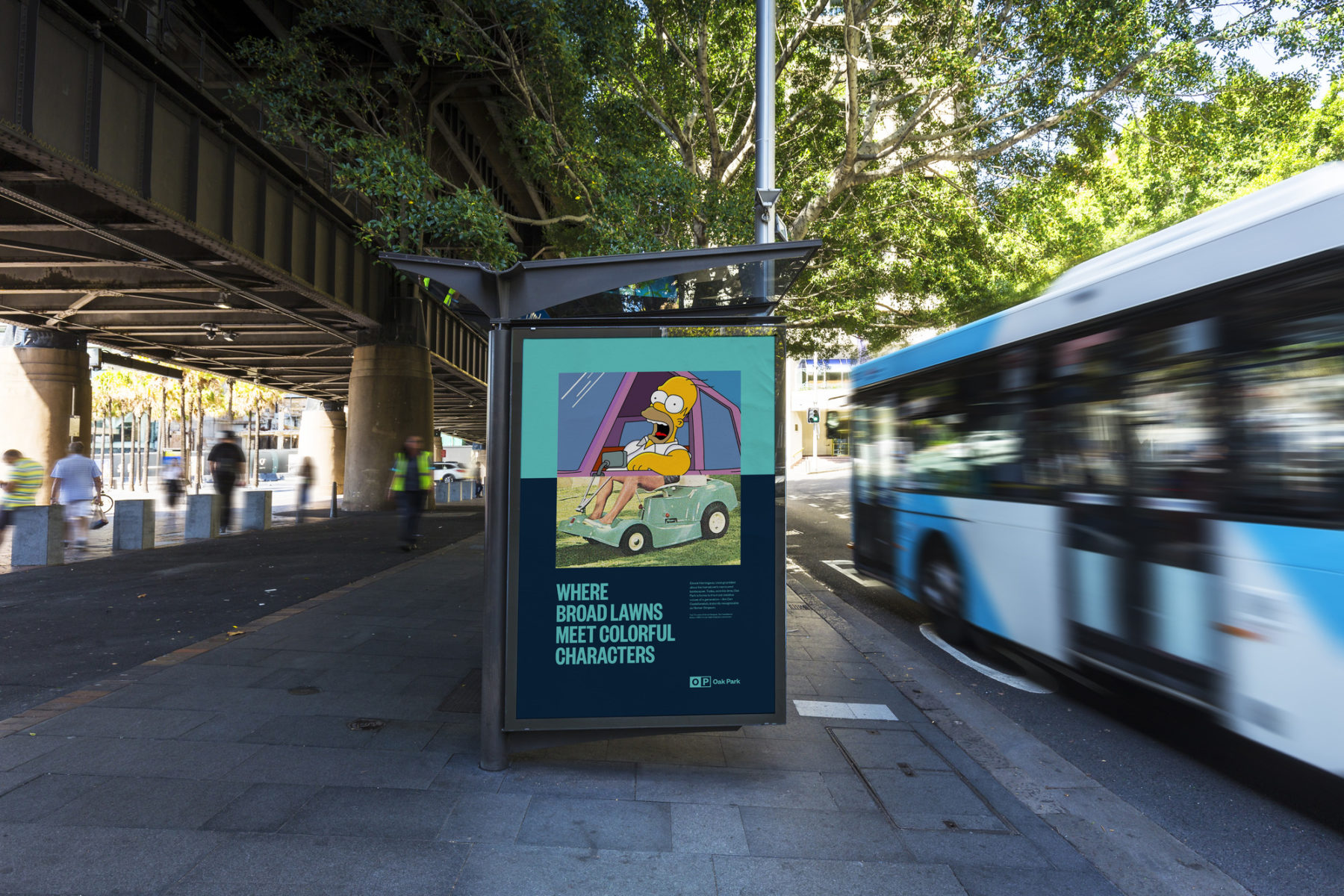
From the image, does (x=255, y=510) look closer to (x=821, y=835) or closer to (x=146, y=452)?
(x=821, y=835)

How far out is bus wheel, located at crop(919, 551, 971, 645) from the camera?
7.42 m

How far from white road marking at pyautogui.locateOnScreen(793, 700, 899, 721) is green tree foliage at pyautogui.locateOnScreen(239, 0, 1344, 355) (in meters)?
8.96

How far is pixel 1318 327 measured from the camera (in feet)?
12.7

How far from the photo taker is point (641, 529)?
421cm

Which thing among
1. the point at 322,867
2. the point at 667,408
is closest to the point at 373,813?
the point at 322,867

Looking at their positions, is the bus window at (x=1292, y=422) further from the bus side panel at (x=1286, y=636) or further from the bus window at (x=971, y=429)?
the bus window at (x=971, y=429)

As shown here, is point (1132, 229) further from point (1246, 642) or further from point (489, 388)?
point (489, 388)

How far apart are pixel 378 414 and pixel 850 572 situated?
1556 centimetres

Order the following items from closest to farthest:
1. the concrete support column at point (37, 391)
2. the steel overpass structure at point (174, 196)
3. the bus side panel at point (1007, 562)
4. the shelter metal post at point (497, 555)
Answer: the shelter metal post at point (497, 555)
the bus side panel at point (1007, 562)
the steel overpass structure at point (174, 196)
the concrete support column at point (37, 391)

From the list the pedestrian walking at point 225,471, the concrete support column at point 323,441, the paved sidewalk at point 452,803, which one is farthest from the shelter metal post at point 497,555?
the concrete support column at point 323,441

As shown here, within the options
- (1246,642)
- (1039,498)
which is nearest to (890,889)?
(1246,642)

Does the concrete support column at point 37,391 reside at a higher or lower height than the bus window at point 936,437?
higher

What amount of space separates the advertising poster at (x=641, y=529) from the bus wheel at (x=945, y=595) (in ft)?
12.3

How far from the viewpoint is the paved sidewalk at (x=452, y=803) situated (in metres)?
3.20
